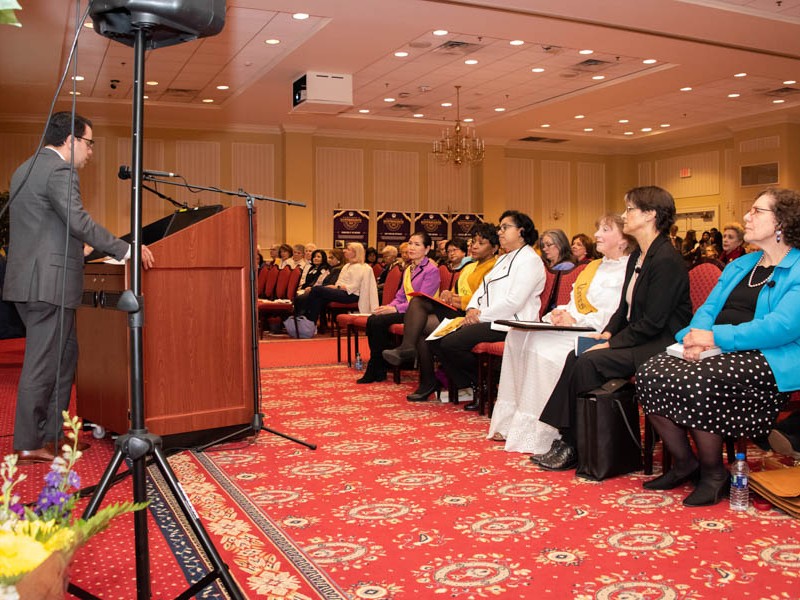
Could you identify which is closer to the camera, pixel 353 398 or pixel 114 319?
pixel 114 319

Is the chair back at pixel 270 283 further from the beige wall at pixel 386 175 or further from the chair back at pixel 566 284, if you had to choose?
the chair back at pixel 566 284

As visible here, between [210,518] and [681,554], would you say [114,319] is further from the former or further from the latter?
[681,554]

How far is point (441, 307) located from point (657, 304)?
8.62 ft

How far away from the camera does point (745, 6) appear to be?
890 centimetres

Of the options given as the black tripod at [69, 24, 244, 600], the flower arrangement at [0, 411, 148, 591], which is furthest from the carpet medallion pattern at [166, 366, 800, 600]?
the flower arrangement at [0, 411, 148, 591]

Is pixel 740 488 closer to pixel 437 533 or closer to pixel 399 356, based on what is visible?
pixel 437 533

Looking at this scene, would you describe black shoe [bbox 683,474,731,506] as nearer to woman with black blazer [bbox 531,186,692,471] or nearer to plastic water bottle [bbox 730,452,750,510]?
plastic water bottle [bbox 730,452,750,510]

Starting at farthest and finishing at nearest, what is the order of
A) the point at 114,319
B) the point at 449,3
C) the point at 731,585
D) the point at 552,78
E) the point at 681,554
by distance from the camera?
the point at 552,78 → the point at 449,3 → the point at 114,319 → the point at 681,554 → the point at 731,585

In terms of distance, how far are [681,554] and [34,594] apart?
91.4 inches

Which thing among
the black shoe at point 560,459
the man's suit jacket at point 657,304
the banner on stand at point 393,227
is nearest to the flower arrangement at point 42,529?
the black shoe at point 560,459

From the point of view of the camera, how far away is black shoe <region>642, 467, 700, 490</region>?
3547 millimetres

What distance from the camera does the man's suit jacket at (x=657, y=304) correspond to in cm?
385

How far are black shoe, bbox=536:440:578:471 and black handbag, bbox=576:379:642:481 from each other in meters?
0.14

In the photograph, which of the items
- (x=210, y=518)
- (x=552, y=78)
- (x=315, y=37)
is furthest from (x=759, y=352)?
(x=552, y=78)
